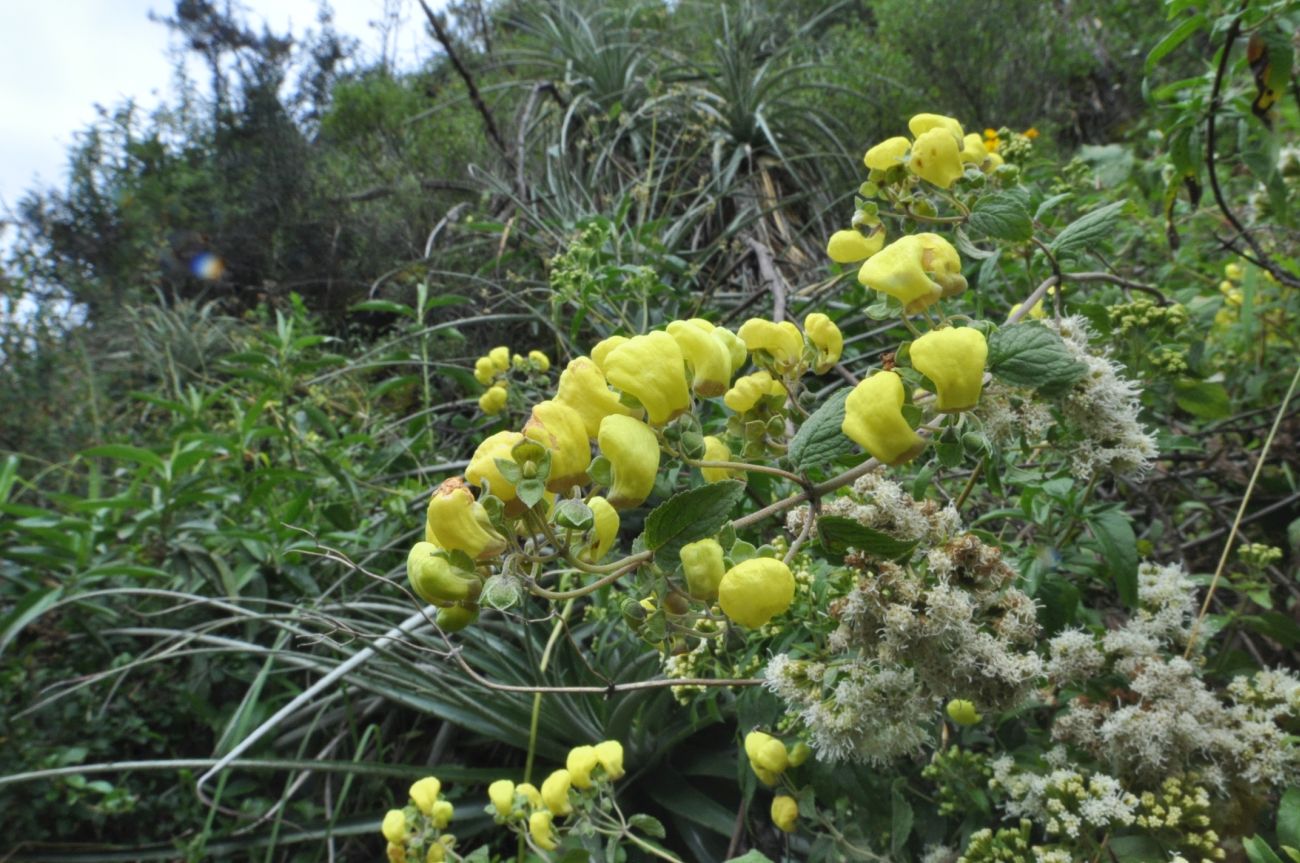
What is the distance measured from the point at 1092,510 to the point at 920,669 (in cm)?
31

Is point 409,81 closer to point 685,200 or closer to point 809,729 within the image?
point 685,200

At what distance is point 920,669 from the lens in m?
0.54

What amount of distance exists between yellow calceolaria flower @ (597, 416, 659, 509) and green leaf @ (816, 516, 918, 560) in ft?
0.34

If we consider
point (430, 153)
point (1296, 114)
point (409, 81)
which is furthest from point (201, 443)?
point (409, 81)

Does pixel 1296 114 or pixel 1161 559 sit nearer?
pixel 1161 559

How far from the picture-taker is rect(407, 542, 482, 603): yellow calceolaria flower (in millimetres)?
400

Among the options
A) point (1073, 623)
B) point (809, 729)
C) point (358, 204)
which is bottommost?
point (1073, 623)

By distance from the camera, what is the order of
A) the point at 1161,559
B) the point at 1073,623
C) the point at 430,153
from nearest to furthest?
the point at 1073,623 < the point at 1161,559 < the point at 430,153

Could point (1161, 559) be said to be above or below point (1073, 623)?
below

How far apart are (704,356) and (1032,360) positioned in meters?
0.18

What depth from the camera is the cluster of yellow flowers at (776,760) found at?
0.70 meters

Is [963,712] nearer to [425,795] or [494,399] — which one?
[425,795]

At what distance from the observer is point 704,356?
466 millimetres

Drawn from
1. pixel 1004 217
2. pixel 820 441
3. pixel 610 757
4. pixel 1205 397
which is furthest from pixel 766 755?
pixel 1205 397
